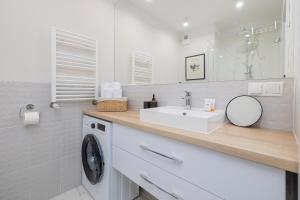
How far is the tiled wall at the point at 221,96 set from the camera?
0.95m

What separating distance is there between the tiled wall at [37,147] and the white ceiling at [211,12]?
136cm

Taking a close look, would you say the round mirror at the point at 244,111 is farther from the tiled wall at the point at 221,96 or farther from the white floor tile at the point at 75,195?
the white floor tile at the point at 75,195

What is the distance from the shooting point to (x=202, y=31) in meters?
1.43

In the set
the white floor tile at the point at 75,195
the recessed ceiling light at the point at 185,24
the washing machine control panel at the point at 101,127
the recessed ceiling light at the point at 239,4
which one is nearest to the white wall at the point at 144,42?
the recessed ceiling light at the point at 185,24

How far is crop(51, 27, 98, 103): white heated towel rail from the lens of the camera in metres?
1.51

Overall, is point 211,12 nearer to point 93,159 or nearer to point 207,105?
point 207,105

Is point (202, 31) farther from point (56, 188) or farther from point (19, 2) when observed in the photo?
point (56, 188)

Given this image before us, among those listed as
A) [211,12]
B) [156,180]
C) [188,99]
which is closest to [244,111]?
[188,99]

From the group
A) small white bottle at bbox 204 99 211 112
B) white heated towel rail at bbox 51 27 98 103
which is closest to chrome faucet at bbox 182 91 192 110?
small white bottle at bbox 204 99 211 112

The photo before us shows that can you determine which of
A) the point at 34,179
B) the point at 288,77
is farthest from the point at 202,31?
the point at 34,179

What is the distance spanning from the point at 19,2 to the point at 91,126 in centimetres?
127

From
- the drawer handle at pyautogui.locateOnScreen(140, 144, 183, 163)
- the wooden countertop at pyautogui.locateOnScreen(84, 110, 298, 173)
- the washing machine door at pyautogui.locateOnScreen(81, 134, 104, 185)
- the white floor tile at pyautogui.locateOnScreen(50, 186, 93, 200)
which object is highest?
the wooden countertop at pyautogui.locateOnScreen(84, 110, 298, 173)

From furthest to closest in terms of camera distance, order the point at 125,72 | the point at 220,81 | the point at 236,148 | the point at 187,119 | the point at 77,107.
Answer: the point at 125,72 → the point at 77,107 → the point at 220,81 → the point at 187,119 → the point at 236,148

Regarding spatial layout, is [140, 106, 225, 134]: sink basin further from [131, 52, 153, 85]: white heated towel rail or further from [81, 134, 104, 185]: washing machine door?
[131, 52, 153, 85]: white heated towel rail
